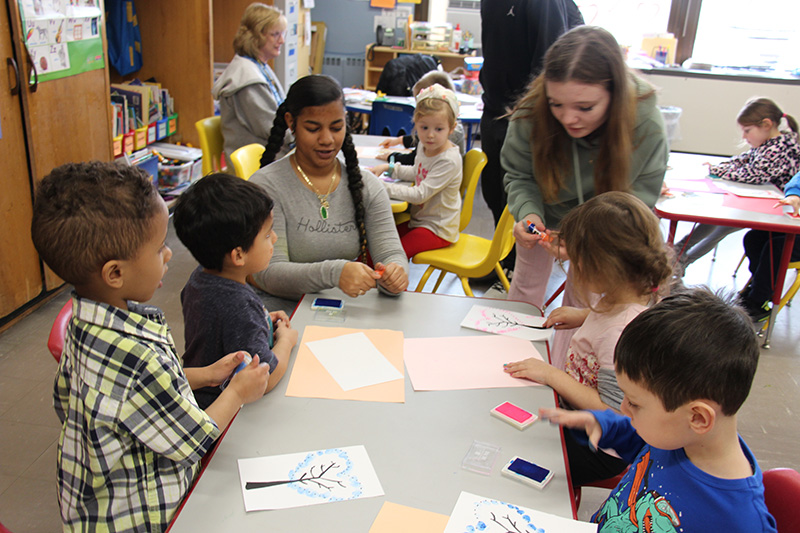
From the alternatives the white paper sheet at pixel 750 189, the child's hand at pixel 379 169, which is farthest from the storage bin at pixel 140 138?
the white paper sheet at pixel 750 189

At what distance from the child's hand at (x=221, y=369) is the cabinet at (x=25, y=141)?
6.42 ft

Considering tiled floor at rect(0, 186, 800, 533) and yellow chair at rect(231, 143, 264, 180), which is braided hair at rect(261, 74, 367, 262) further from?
tiled floor at rect(0, 186, 800, 533)

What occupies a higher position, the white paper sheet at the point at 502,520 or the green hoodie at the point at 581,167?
the green hoodie at the point at 581,167

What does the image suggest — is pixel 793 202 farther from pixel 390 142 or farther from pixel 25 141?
pixel 25 141

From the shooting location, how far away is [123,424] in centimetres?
94

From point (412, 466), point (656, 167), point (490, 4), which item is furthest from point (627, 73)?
point (490, 4)

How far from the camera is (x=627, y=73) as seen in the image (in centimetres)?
170

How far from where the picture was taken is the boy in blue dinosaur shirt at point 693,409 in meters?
0.84

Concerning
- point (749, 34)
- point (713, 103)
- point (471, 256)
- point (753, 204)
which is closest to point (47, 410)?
point (471, 256)

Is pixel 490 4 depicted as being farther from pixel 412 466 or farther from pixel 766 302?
pixel 412 466

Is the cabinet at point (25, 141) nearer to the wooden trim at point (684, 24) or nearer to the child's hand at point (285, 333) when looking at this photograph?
the child's hand at point (285, 333)

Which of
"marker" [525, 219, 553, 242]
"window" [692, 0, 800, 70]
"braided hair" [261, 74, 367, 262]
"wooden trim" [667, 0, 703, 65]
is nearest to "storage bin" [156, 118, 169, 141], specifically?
"braided hair" [261, 74, 367, 262]

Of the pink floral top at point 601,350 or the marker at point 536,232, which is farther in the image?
the marker at point 536,232

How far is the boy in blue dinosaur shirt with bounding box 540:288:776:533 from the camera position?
84 centimetres
